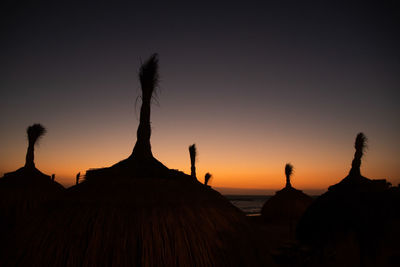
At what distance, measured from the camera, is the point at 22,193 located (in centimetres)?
1290

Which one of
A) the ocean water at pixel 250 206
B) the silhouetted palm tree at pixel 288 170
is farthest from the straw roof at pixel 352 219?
the ocean water at pixel 250 206

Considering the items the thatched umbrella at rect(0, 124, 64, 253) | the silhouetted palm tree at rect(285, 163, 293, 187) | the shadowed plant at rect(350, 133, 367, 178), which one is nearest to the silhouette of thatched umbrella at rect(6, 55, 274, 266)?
the thatched umbrella at rect(0, 124, 64, 253)

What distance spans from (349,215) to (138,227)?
9.89m

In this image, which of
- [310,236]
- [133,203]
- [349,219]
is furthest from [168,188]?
[310,236]

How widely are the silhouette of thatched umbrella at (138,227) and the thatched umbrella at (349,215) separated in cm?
737

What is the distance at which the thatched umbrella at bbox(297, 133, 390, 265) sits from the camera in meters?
9.91

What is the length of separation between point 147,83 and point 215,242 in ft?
13.3

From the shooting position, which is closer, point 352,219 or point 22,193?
point 352,219

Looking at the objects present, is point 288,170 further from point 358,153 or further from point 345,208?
point 345,208

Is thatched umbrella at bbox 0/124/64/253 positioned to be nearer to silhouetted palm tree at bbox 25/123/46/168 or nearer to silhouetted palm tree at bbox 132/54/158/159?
silhouetted palm tree at bbox 25/123/46/168

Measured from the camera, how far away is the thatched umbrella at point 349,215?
32.5 ft

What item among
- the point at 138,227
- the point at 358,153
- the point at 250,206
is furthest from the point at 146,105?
the point at 250,206

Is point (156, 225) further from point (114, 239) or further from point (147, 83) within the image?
point (147, 83)

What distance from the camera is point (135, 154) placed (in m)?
5.58
